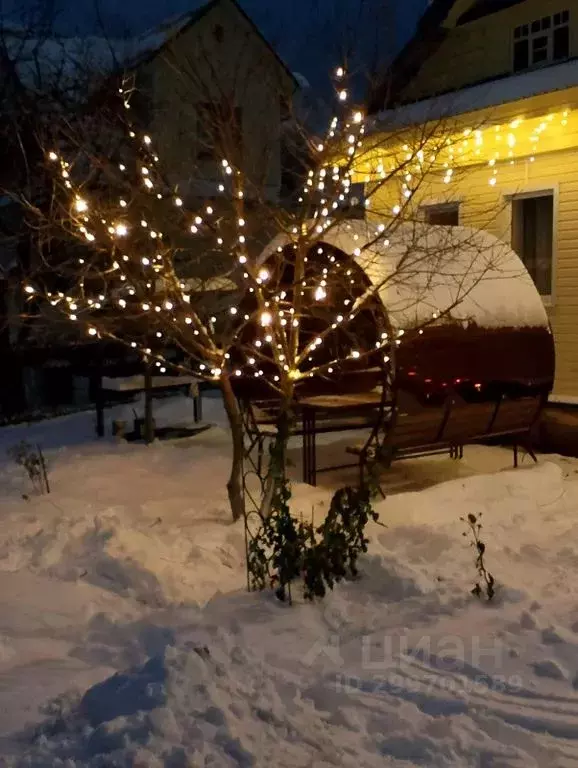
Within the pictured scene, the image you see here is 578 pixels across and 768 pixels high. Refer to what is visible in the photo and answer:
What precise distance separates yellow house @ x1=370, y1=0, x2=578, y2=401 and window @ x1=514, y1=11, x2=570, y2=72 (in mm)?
15

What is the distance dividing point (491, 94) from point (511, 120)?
1.62 ft

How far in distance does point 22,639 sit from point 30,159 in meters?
13.0

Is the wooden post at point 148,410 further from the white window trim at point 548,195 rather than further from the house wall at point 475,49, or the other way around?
the house wall at point 475,49

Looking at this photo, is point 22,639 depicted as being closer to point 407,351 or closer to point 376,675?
point 376,675

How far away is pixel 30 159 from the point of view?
54.7ft

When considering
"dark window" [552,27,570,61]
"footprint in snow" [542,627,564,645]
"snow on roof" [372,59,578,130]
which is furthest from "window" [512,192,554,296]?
"footprint in snow" [542,627,564,645]

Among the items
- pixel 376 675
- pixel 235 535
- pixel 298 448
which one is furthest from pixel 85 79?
pixel 376 675

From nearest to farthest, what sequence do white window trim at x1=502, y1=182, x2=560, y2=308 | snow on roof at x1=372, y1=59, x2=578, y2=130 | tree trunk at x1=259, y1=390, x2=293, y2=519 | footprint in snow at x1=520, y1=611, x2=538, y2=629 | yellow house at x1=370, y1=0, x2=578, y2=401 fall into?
1. footprint in snow at x1=520, y1=611, x2=538, y2=629
2. tree trunk at x1=259, y1=390, x2=293, y2=519
3. snow on roof at x1=372, y1=59, x2=578, y2=130
4. yellow house at x1=370, y1=0, x2=578, y2=401
5. white window trim at x1=502, y1=182, x2=560, y2=308

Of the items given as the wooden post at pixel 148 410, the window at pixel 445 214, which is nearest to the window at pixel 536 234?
the window at pixel 445 214

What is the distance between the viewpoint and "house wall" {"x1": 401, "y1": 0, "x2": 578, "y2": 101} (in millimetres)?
13258

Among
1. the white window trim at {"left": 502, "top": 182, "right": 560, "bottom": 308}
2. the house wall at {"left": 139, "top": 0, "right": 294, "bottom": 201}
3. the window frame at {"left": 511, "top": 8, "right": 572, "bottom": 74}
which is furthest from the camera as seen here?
the window frame at {"left": 511, "top": 8, "right": 572, "bottom": 74}

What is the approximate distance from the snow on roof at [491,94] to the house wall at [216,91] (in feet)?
5.99

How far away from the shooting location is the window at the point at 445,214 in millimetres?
13679

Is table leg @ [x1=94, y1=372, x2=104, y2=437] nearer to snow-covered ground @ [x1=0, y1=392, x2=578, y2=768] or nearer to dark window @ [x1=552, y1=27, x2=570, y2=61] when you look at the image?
snow-covered ground @ [x1=0, y1=392, x2=578, y2=768]
